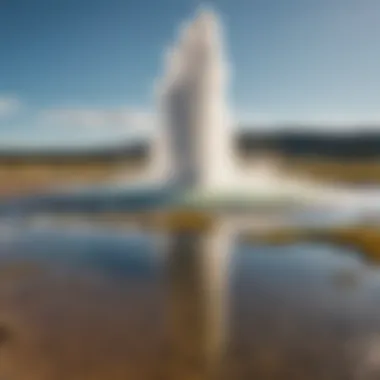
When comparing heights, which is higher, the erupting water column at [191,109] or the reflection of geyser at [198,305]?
the erupting water column at [191,109]

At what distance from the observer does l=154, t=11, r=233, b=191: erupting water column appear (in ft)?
102

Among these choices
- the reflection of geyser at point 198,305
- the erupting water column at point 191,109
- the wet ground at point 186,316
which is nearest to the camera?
the wet ground at point 186,316

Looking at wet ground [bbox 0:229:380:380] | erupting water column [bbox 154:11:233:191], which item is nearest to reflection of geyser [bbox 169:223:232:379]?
wet ground [bbox 0:229:380:380]

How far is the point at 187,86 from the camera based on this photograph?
102 ft

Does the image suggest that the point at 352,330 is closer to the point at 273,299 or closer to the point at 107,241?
the point at 273,299

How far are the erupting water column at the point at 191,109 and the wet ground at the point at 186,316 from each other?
52.4 feet

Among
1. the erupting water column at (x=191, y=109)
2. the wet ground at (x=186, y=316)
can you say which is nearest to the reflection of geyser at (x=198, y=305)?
the wet ground at (x=186, y=316)

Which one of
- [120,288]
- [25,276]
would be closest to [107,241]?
[25,276]

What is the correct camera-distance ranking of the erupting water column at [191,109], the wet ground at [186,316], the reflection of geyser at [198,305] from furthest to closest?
the erupting water column at [191,109], the reflection of geyser at [198,305], the wet ground at [186,316]

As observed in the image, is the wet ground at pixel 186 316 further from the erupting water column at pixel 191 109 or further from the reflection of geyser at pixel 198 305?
the erupting water column at pixel 191 109

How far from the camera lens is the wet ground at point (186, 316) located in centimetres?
769

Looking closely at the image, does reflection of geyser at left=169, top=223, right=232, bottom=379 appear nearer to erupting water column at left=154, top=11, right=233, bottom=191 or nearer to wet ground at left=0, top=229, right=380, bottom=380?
wet ground at left=0, top=229, right=380, bottom=380

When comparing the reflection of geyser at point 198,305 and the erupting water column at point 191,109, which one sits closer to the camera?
the reflection of geyser at point 198,305

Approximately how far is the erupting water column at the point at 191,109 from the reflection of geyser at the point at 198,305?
577 inches
